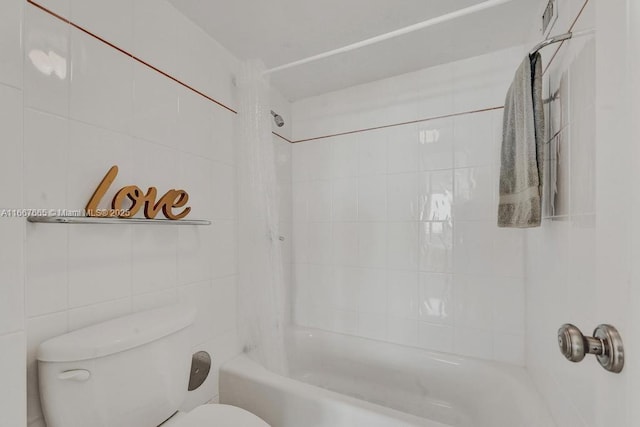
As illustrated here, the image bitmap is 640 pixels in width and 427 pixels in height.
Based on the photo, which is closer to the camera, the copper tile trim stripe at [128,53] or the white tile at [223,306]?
the copper tile trim stripe at [128,53]

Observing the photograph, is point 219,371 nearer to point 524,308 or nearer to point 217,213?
point 217,213

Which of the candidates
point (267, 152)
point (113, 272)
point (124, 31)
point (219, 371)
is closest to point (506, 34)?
point (267, 152)

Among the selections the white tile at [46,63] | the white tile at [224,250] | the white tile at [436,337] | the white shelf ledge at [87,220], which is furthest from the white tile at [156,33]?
Answer: the white tile at [436,337]

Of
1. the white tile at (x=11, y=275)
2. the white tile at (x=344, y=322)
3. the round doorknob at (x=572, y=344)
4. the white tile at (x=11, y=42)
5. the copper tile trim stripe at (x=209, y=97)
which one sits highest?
the copper tile trim stripe at (x=209, y=97)

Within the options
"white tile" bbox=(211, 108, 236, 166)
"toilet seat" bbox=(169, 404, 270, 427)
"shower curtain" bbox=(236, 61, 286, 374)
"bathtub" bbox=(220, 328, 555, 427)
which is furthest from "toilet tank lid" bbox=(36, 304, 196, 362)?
"white tile" bbox=(211, 108, 236, 166)

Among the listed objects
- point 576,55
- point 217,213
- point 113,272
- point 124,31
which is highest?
point 124,31

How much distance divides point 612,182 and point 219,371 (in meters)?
1.61

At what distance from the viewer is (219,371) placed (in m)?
1.40

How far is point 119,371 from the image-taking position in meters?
Result: 0.83

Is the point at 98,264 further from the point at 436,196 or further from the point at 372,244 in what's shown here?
the point at 436,196

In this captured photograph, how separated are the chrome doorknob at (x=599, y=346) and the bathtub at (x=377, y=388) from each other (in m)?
0.72

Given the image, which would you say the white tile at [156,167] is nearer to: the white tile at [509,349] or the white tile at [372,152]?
the white tile at [372,152]

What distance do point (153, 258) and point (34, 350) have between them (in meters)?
0.41

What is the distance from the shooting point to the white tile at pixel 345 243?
187 centimetres
